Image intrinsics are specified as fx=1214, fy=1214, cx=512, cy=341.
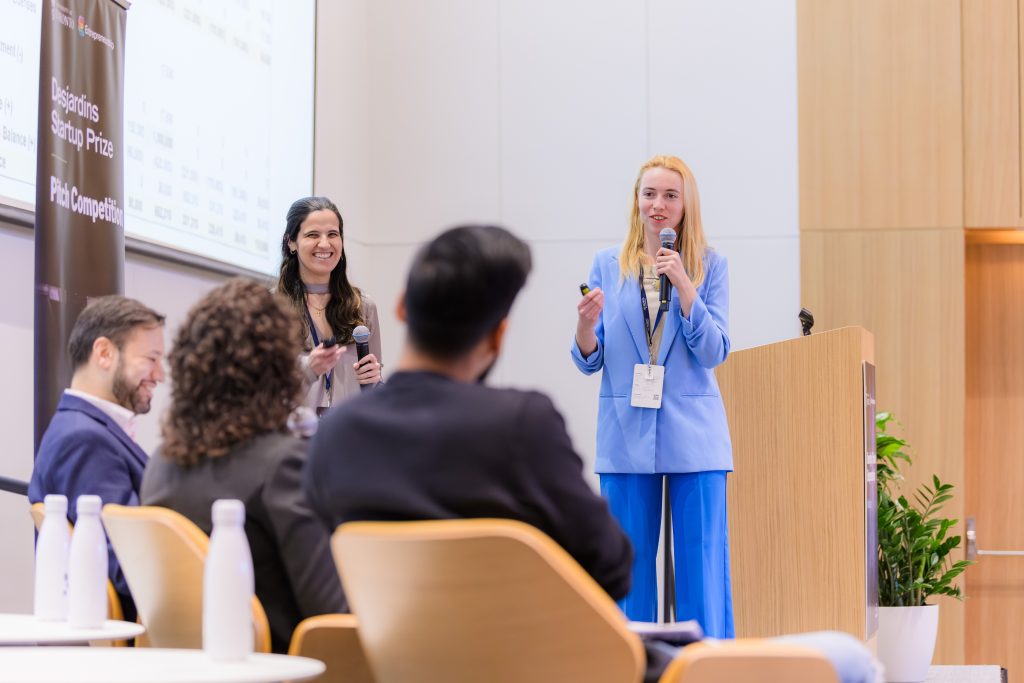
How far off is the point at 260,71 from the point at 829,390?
10.4 ft

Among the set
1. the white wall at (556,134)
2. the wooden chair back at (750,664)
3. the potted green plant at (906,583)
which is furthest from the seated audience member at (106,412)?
the white wall at (556,134)

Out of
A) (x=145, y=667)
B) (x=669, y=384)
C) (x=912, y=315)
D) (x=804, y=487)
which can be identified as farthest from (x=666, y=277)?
(x=912, y=315)

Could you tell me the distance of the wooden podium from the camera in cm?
369

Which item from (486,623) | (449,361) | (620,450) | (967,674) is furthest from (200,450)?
(967,674)

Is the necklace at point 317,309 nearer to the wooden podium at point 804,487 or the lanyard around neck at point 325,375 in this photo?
the lanyard around neck at point 325,375

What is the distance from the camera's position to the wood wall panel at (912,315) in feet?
19.8

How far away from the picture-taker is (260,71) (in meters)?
5.66

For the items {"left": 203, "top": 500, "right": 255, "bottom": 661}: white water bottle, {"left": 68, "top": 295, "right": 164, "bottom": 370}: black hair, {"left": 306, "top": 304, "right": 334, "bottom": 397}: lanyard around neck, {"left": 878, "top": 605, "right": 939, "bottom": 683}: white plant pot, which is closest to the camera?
{"left": 203, "top": 500, "right": 255, "bottom": 661}: white water bottle

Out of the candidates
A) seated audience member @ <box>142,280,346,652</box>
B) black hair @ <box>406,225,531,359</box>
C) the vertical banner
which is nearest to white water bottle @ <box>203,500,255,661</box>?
seated audience member @ <box>142,280,346,652</box>

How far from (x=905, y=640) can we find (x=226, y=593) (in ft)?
10.5

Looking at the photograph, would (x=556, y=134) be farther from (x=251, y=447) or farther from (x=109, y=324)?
(x=251, y=447)

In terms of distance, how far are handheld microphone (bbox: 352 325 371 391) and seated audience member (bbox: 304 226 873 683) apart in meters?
1.57

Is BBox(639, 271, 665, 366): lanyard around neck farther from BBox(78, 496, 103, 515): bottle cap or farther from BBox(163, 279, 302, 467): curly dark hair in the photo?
BBox(78, 496, 103, 515): bottle cap

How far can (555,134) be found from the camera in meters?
6.57
